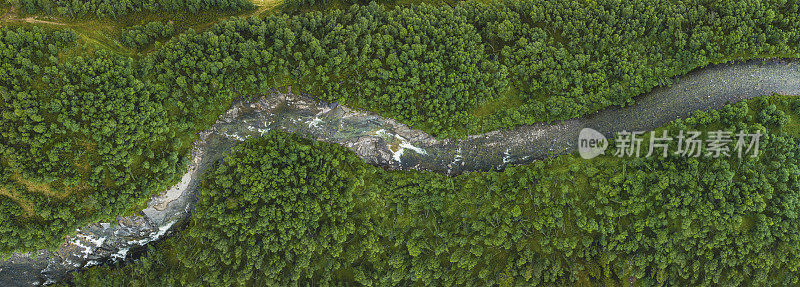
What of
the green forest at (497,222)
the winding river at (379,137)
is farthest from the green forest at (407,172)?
the winding river at (379,137)

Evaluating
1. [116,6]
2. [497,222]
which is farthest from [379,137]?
[116,6]

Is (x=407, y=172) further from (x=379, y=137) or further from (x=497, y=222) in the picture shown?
(x=497, y=222)

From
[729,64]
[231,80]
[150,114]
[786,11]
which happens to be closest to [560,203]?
[729,64]

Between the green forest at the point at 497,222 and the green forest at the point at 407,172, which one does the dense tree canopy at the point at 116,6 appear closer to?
the green forest at the point at 407,172

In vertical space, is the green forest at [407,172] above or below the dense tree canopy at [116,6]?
below

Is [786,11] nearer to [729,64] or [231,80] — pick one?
[729,64]

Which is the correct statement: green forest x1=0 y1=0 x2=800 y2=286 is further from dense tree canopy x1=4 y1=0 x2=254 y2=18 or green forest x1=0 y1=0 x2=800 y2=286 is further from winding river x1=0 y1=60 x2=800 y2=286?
winding river x1=0 y1=60 x2=800 y2=286
